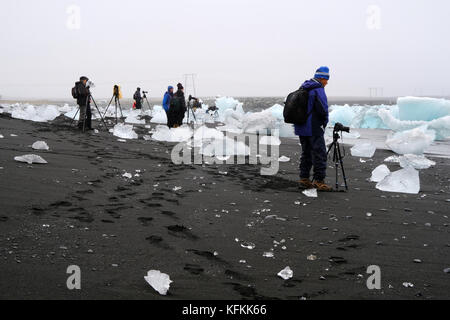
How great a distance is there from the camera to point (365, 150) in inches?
353

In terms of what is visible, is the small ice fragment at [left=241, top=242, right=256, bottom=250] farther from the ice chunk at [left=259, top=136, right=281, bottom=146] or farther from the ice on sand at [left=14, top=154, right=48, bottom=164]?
the ice chunk at [left=259, top=136, right=281, bottom=146]

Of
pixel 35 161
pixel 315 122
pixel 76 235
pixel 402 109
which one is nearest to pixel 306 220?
pixel 315 122

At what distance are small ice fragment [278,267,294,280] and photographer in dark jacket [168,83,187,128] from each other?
9.48 meters

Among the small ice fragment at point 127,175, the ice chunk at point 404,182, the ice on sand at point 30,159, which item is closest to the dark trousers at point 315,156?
the ice chunk at point 404,182

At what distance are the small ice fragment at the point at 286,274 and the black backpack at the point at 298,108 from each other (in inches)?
108

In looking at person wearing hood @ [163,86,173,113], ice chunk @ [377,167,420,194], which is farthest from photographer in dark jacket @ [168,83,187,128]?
ice chunk @ [377,167,420,194]

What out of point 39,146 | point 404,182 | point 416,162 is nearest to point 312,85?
point 404,182

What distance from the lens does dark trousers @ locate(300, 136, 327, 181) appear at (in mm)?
5410

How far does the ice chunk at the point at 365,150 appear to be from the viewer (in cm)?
893

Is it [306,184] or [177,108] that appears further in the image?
[177,108]

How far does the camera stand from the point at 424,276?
293 centimetres

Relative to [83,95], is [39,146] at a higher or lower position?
lower

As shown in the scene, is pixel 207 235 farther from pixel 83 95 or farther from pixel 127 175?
pixel 83 95

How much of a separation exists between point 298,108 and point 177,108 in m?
7.23
